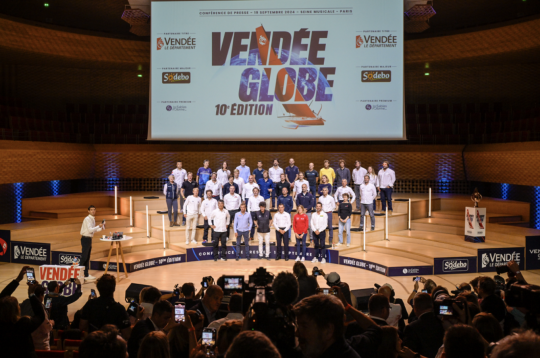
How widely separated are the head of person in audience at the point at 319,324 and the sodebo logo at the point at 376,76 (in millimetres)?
12204

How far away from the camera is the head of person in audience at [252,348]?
1.68 meters

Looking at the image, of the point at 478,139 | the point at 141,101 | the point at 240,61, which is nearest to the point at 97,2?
the point at 141,101

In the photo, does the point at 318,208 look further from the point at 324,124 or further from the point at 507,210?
the point at 507,210

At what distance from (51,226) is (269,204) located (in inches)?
250

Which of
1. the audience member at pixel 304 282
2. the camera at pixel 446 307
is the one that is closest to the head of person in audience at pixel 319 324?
the camera at pixel 446 307

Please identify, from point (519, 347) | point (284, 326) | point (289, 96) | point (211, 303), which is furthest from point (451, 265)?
point (519, 347)

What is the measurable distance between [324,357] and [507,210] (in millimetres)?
13133

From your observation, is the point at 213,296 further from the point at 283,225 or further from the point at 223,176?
the point at 223,176

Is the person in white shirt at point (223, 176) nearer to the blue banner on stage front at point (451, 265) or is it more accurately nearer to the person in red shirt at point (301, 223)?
the person in red shirt at point (301, 223)

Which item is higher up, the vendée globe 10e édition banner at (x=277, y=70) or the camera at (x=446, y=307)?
the vendée globe 10e édition banner at (x=277, y=70)

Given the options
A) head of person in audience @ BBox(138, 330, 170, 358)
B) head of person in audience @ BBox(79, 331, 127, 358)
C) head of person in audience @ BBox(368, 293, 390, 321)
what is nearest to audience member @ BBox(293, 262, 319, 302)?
head of person in audience @ BBox(368, 293, 390, 321)

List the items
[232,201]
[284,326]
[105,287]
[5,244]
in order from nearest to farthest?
[284,326], [105,287], [5,244], [232,201]

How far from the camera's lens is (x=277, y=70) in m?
13.7

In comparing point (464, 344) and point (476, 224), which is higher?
point (464, 344)
